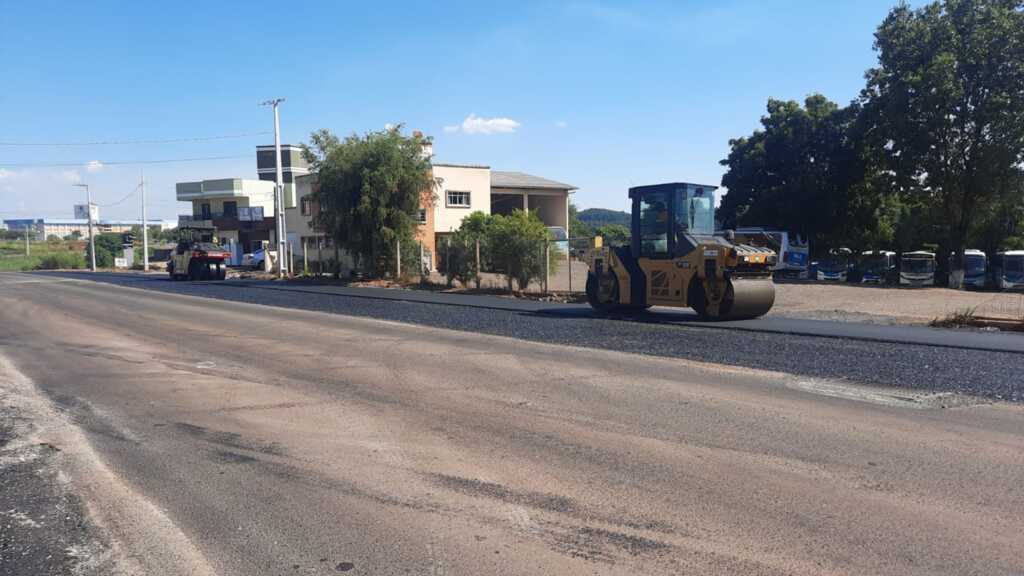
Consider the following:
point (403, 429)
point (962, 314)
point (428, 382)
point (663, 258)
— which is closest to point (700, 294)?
point (663, 258)

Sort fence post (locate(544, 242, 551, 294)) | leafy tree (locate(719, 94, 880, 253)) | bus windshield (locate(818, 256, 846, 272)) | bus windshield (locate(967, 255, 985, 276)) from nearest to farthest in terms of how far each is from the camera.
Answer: fence post (locate(544, 242, 551, 294)) → bus windshield (locate(967, 255, 985, 276)) → bus windshield (locate(818, 256, 846, 272)) → leafy tree (locate(719, 94, 880, 253))

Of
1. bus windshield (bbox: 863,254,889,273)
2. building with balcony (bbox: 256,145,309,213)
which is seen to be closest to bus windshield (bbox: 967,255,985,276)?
bus windshield (bbox: 863,254,889,273)

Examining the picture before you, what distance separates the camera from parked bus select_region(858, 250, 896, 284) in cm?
3114

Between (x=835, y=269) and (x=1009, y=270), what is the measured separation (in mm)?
6800

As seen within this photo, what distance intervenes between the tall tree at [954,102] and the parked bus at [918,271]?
816mm

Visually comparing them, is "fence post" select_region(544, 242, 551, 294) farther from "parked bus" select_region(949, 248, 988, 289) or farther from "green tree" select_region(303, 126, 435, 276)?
"parked bus" select_region(949, 248, 988, 289)

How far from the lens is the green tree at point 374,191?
1310 inches

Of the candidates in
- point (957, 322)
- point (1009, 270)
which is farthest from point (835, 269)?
point (957, 322)

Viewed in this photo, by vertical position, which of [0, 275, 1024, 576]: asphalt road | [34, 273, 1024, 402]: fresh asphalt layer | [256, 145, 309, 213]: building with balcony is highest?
[256, 145, 309, 213]: building with balcony

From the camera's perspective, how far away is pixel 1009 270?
87.9ft

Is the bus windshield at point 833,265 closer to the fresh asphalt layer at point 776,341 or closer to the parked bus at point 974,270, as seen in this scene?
the parked bus at point 974,270

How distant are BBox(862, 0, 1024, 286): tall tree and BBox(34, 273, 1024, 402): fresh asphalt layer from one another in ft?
52.6

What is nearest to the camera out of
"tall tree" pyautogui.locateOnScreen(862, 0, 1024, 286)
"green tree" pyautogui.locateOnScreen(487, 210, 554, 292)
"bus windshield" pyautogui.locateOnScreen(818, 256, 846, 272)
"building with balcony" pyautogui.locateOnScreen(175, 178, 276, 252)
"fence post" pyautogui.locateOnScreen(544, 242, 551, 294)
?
"fence post" pyautogui.locateOnScreen(544, 242, 551, 294)

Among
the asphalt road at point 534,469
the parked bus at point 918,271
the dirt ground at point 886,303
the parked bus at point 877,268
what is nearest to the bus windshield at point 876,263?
the parked bus at point 877,268
